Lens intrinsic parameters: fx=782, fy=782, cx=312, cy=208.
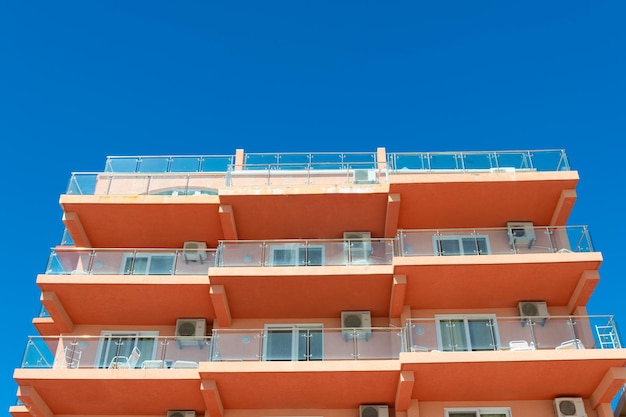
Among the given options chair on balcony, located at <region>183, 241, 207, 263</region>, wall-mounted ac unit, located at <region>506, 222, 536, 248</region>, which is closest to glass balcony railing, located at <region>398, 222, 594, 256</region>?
wall-mounted ac unit, located at <region>506, 222, 536, 248</region>

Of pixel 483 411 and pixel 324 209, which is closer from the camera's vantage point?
pixel 483 411

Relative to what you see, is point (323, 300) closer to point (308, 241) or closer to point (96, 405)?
point (308, 241)

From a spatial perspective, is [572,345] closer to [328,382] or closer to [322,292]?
[328,382]

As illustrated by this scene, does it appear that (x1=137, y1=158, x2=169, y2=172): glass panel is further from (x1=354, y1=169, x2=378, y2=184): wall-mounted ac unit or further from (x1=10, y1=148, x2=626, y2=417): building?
(x1=354, y1=169, x2=378, y2=184): wall-mounted ac unit

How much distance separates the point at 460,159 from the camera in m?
22.8

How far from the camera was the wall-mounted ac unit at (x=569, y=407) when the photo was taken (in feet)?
63.8

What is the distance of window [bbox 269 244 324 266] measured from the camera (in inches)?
856

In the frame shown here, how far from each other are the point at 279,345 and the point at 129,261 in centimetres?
512

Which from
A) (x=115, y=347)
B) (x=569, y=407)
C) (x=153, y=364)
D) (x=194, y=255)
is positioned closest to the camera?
(x=569, y=407)

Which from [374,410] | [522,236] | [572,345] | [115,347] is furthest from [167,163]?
[572,345]

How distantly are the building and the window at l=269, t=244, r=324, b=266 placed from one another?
1.7 inches

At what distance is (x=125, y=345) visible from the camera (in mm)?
21469

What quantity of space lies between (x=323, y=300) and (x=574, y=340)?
6.65 meters

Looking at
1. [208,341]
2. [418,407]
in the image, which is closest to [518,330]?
[418,407]
